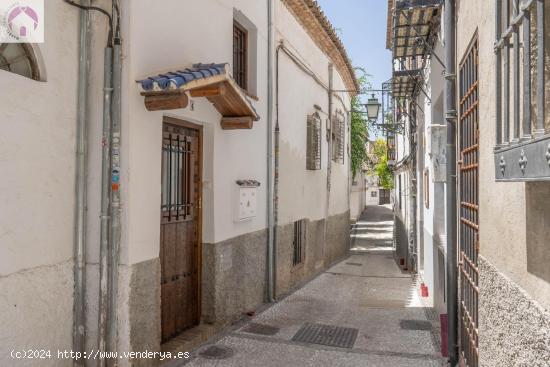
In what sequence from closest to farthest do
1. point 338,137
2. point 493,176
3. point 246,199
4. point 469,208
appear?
point 493,176 → point 469,208 → point 246,199 → point 338,137

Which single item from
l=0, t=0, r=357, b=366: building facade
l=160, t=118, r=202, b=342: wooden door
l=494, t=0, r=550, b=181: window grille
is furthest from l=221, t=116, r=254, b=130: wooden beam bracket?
l=494, t=0, r=550, b=181: window grille

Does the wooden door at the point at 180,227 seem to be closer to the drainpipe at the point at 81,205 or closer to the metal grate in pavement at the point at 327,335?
the drainpipe at the point at 81,205

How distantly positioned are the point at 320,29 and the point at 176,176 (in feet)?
24.3

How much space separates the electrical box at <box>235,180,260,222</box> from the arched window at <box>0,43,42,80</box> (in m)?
3.36

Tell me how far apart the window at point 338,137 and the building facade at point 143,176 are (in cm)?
639

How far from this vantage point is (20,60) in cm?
373

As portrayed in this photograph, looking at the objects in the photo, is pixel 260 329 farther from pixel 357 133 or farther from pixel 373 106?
pixel 357 133

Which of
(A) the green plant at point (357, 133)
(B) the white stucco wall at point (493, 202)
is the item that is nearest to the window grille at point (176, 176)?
(B) the white stucco wall at point (493, 202)

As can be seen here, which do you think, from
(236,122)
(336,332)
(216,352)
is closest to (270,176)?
(236,122)

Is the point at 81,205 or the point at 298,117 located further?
the point at 298,117

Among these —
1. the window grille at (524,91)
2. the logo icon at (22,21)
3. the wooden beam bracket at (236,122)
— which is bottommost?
the window grille at (524,91)

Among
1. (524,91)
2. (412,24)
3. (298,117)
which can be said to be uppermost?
(412,24)

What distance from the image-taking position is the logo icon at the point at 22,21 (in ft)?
12.0

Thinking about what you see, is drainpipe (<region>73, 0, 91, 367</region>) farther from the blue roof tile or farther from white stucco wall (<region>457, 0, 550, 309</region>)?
white stucco wall (<region>457, 0, 550, 309</region>)
